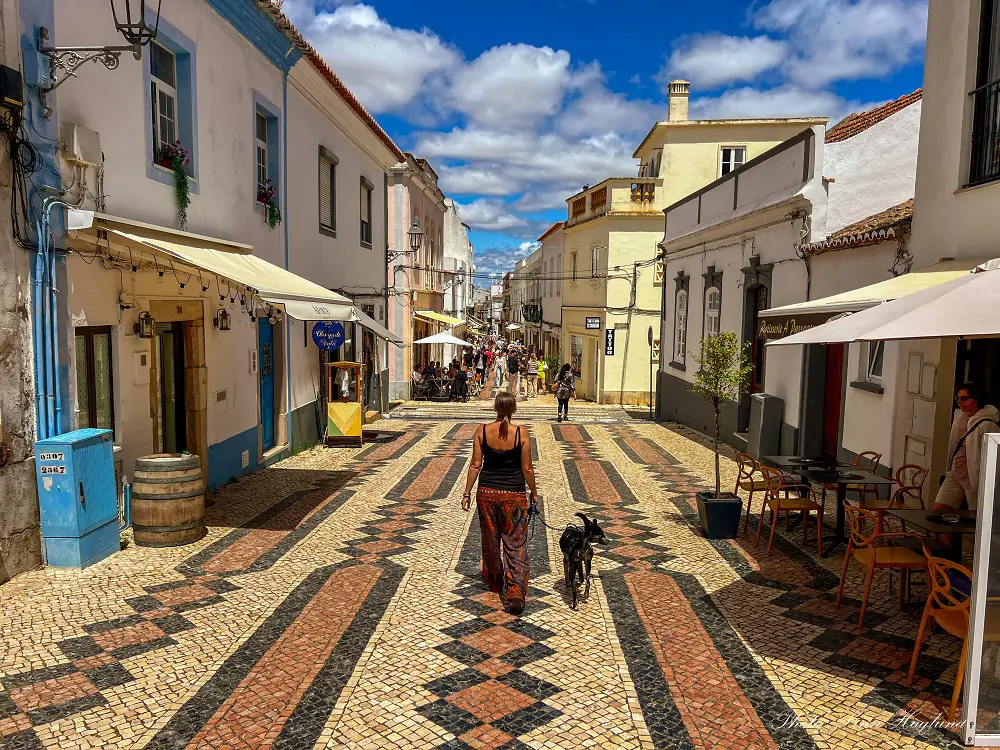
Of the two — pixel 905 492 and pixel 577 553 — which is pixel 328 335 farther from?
pixel 905 492

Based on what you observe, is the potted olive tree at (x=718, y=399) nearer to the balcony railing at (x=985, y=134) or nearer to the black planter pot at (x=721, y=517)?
the black planter pot at (x=721, y=517)

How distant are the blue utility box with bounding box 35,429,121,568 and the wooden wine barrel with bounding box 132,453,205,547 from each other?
0.38 metres

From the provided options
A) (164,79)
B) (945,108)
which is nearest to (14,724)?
(164,79)

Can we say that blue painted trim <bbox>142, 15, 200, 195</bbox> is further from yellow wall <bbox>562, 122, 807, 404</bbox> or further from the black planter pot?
yellow wall <bbox>562, 122, 807, 404</bbox>

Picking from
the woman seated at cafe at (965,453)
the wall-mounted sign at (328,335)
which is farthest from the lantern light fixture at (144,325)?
the woman seated at cafe at (965,453)

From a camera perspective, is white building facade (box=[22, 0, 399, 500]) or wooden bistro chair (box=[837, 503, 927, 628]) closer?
wooden bistro chair (box=[837, 503, 927, 628])

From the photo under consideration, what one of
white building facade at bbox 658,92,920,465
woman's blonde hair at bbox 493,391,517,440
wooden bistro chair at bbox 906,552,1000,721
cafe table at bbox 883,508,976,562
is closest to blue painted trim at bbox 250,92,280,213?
woman's blonde hair at bbox 493,391,517,440

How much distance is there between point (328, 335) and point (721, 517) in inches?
331

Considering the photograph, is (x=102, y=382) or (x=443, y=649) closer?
(x=443, y=649)

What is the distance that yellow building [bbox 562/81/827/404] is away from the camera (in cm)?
2302

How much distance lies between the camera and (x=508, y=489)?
538cm

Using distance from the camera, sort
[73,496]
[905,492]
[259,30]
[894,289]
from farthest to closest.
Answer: [259,30] < [905,492] < [894,289] < [73,496]

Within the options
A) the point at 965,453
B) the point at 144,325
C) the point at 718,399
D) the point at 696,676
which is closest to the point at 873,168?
the point at 718,399

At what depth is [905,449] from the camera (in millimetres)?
7711
